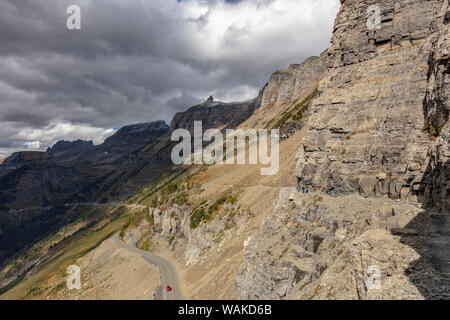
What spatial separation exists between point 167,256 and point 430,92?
8203 centimetres

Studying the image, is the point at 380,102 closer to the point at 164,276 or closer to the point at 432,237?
the point at 432,237

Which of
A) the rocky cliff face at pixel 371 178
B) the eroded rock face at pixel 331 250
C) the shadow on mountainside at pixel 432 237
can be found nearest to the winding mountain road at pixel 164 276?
the eroded rock face at pixel 331 250

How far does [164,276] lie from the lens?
66.2 meters

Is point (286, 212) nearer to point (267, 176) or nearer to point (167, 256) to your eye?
point (267, 176)

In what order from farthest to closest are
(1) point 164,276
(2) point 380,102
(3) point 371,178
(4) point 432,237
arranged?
(1) point 164,276 → (2) point 380,102 → (3) point 371,178 → (4) point 432,237

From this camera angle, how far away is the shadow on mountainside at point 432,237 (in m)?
16.8

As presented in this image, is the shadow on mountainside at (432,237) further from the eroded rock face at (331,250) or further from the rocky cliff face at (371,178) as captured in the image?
the eroded rock face at (331,250)

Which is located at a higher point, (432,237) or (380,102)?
(380,102)

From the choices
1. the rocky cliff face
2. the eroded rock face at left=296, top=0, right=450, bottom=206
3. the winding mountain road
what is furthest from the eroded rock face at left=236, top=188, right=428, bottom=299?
the winding mountain road

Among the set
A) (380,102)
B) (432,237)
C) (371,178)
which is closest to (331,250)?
(432,237)

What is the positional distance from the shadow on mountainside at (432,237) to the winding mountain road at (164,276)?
142 ft

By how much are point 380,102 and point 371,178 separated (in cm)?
981

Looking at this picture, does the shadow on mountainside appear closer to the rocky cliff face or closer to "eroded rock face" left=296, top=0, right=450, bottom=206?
the rocky cliff face
